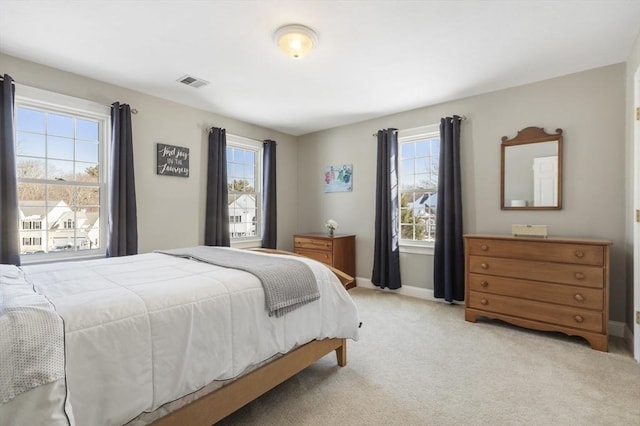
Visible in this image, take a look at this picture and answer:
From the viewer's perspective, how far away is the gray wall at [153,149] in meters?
3.03

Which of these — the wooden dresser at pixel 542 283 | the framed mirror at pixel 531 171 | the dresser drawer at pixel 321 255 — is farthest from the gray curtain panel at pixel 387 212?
the framed mirror at pixel 531 171

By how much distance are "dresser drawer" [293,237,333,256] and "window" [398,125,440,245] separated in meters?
1.04

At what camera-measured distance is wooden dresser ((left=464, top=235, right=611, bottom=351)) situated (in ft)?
8.16

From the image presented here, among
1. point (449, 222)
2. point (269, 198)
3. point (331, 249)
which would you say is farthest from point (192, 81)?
point (449, 222)

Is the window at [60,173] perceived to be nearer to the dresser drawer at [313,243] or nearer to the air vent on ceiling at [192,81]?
the air vent on ceiling at [192,81]

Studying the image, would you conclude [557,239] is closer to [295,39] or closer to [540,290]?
[540,290]

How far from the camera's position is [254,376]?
5.18 ft

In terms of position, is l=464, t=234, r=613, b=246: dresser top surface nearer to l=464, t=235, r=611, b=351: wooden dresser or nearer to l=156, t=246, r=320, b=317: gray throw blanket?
l=464, t=235, r=611, b=351: wooden dresser

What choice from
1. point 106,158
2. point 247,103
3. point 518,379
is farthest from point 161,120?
point 518,379

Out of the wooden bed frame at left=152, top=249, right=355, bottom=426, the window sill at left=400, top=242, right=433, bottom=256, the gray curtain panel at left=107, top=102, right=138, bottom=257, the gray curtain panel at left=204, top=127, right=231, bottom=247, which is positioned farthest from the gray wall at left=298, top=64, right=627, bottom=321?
the gray curtain panel at left=107, top=102, right=138, bottom=257

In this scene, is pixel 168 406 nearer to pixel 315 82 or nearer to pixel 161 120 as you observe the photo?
pixel 315 82

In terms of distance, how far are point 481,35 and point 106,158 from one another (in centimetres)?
375

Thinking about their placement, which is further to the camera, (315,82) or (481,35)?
(315,82)

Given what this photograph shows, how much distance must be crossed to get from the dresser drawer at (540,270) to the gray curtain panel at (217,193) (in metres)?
3.04
